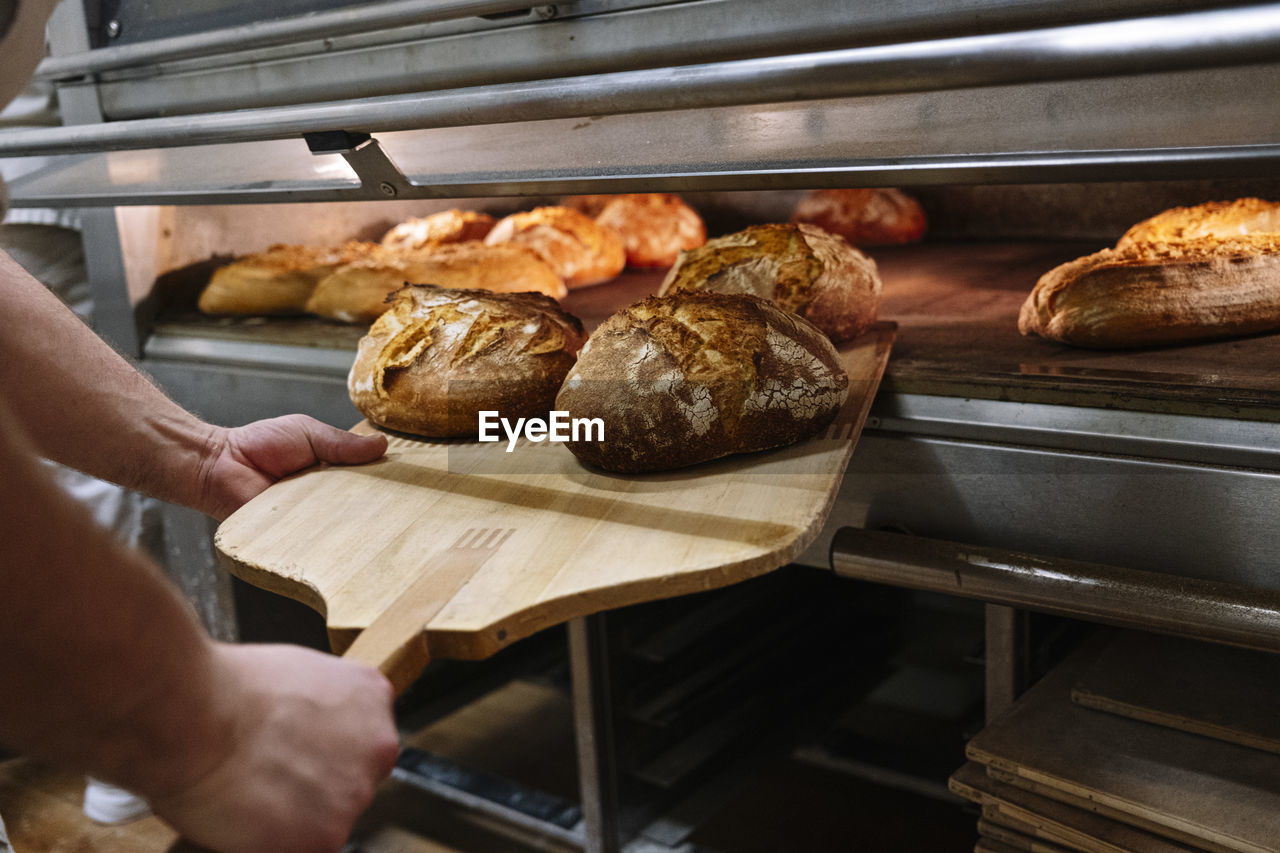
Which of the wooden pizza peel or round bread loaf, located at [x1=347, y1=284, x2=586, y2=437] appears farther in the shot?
round bread loaf, located at [x1=347, y1=284, x2=586, y2=437]

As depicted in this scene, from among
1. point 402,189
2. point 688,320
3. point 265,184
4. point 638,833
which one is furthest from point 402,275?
point 638,833

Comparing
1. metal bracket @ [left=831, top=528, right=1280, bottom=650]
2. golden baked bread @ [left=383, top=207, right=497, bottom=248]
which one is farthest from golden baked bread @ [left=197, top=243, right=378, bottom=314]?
metal bracket @ [left=831, top=528, right=1280, bottom=650]

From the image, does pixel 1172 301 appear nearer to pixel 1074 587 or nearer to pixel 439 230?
pixel 1074 587

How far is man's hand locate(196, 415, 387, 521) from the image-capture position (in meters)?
1.29

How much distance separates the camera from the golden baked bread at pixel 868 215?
7.86ft

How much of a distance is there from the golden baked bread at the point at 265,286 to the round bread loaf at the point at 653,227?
682 mm

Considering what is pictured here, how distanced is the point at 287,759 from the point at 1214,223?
5.37ft

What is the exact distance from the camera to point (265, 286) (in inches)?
80.0

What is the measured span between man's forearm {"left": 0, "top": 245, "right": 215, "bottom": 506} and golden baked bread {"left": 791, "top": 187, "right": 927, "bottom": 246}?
1.63 m

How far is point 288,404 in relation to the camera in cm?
188

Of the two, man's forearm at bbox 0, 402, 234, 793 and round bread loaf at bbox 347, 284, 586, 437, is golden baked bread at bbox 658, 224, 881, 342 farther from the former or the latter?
man's forearm at bbox 0, 402, 234, 793

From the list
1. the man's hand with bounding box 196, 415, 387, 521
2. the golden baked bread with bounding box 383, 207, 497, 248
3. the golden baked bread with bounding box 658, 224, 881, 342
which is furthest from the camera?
the golden baked bread with bounding box 383, 207, 497, 248

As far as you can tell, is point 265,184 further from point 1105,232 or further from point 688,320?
point 1105,232

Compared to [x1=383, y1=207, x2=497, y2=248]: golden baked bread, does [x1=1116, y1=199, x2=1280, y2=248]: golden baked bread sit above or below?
below
